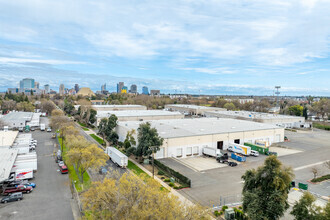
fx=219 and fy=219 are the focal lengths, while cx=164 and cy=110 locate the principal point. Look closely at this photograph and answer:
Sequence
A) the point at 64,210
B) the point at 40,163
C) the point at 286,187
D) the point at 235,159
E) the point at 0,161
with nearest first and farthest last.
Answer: the point at 286,187
the point at 64,210
the point at 0,161
the point at 40,163
the point at 235,159

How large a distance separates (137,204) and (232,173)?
62.9ft

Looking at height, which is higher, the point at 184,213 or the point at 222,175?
the point at 184,213

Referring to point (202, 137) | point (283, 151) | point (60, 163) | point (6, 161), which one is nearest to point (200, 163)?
point (202, 137)

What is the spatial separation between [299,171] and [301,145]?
58.2 ft

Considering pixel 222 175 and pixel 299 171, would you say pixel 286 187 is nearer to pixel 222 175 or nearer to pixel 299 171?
pixel 222 175

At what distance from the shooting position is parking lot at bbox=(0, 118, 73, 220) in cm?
1884

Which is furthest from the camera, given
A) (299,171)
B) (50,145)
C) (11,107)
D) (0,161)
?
(11,107)

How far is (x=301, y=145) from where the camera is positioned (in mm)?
44719

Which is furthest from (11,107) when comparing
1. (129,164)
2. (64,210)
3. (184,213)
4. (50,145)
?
(184,213)

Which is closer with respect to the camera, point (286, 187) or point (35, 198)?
point (286, 187)

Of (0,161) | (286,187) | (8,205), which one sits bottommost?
(8,205)

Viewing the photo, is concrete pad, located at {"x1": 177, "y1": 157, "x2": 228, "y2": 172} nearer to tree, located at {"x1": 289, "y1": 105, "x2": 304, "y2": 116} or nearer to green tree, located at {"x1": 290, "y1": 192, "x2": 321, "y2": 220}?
green tree, located at {"x1": 290, "y1": 192, "x2": 321, "y2": 220}

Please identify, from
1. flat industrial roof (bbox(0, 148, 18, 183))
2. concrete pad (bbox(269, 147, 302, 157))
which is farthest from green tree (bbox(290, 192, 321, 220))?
flat industrial roof (bbox(0, 148, 18, 183))

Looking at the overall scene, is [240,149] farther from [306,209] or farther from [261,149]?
[306,209]
